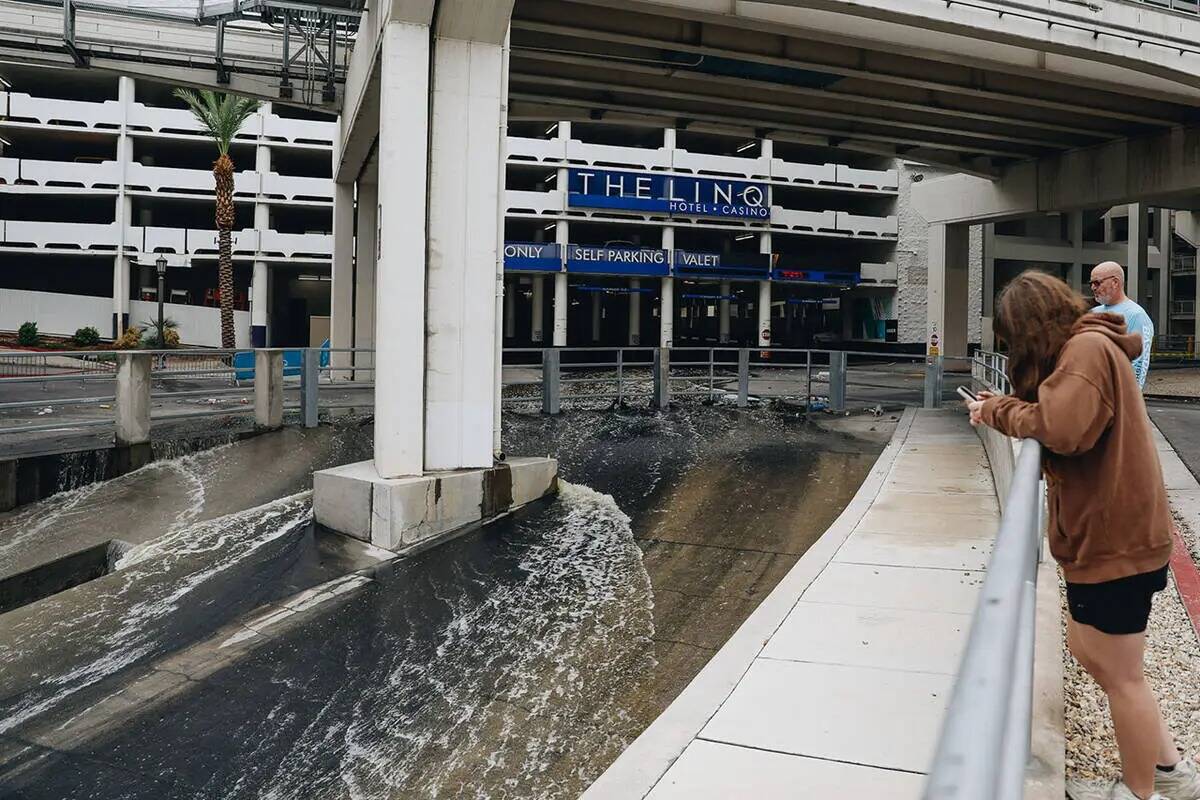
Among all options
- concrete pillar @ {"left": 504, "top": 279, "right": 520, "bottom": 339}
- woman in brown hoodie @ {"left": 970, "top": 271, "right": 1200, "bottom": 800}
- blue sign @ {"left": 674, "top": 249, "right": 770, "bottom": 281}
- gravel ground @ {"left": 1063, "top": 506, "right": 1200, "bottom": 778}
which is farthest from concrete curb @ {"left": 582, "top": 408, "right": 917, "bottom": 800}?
concrete pillar @ {"left": 504, "top": 279, "right": 520, "bottom": 339}

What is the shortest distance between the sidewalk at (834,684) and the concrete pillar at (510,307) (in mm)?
38918

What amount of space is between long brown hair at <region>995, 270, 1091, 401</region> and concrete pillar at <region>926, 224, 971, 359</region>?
30.0 m

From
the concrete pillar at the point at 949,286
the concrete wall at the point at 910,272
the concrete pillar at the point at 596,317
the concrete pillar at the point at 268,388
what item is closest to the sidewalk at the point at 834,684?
the concrete pillar at the point at 268,388

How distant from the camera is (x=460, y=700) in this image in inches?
203

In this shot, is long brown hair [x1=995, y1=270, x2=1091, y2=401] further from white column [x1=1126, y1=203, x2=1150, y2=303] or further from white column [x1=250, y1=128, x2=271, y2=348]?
white column [x1=1126, y1=203, x2=1150, y2=303]

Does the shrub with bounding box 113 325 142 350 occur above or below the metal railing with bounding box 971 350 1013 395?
above

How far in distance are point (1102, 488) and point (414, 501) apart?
6.23 meters

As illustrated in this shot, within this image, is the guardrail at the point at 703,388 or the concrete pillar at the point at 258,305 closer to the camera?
the guardrail at the point at 703,388

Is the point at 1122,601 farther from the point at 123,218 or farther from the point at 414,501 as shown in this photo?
the point at 123,218

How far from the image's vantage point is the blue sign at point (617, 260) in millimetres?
41531

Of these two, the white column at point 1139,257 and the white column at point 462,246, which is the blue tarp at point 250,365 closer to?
the white column at point 462,246

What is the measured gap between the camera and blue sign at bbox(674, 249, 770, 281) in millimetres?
42781

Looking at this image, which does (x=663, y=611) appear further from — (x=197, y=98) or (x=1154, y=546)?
(x=197, y=98)

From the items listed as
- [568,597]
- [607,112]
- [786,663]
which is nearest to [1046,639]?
[786,663]
